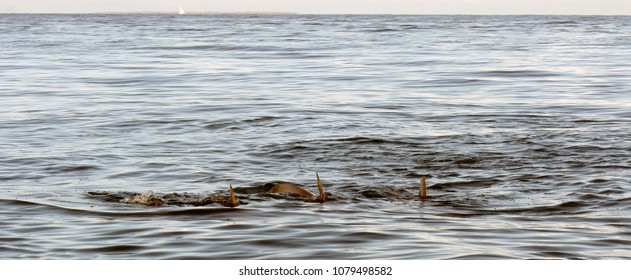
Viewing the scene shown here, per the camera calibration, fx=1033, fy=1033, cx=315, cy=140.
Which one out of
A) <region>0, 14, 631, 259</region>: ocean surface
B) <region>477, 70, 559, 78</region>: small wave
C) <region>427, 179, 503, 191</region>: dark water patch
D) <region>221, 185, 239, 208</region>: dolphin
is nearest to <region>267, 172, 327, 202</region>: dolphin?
<region>0, 14, 631, 259</region>: ocean surface

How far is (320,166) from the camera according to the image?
1234 centimetres

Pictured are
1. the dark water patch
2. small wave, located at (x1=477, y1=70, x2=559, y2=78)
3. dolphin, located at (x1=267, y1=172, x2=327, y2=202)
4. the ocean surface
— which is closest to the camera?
the ocean surface

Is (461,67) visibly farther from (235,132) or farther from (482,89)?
(235,132)

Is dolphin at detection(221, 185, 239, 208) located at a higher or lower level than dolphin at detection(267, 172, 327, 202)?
higher

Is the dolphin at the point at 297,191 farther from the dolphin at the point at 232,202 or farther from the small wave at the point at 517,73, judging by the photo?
the small wave at the point at 517,73

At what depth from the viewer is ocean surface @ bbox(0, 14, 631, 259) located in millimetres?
7949

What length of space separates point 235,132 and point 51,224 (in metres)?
7.23

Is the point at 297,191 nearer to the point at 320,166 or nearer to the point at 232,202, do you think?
the point at 232,202

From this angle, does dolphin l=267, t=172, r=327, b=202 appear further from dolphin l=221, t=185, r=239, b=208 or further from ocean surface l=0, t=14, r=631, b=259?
dolphin l=221, t=185, r=239, b=208

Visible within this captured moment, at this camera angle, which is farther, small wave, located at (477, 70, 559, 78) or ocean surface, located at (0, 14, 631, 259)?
small wave, located at (477, 70, 559, 78)

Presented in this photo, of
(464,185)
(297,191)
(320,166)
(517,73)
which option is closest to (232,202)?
(297,191)

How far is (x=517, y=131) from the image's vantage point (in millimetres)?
15477

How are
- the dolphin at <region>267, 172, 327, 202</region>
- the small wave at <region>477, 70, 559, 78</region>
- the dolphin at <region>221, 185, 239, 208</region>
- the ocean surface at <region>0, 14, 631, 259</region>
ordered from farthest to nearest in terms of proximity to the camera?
the small wave at <region>477, 70, 559, 78</region> < the dolphin at <region>267, 172, 327, 202</region> < the dolphin at <region>221, 185, 239, 208</region> < the ocean surface at <region>0, 14, 631, 259</region>

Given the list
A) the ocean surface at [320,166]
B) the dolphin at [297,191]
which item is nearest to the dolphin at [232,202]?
the ocean surface at [320,166]
